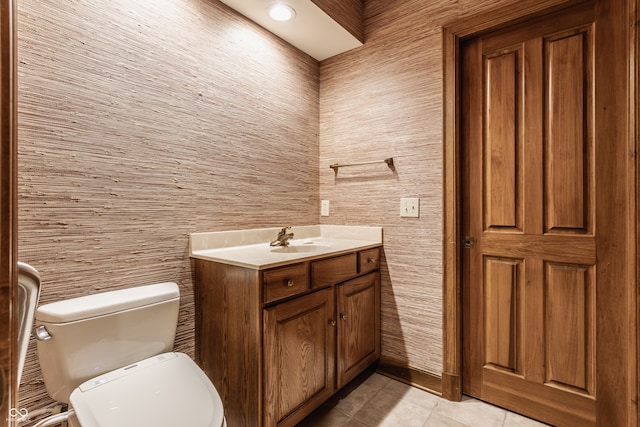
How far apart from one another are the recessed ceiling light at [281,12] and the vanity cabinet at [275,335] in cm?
146

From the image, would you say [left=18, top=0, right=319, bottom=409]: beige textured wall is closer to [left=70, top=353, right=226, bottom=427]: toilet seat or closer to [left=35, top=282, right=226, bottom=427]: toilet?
[left=35, top=282, right=226, bottom=427]: toilet

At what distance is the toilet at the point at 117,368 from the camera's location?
927 millimetres

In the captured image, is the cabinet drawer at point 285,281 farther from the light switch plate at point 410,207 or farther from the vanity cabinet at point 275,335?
the light switch plate at point 410,207

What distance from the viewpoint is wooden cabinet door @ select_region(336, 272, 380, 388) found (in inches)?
65.6

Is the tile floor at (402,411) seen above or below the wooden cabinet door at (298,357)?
below

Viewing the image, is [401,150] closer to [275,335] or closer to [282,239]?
[282,239]

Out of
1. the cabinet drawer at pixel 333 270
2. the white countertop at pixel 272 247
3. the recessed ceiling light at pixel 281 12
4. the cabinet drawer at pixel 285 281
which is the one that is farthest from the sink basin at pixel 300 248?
the recessed ceiling light at pixel 281 12

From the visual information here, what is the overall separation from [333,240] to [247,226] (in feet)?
2.23

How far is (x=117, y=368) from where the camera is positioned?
113cm

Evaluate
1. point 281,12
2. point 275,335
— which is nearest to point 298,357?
point 275,335

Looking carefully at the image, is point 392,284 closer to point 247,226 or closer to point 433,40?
point 247,226

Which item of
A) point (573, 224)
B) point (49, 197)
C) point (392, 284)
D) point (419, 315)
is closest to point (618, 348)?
point (573, 224)

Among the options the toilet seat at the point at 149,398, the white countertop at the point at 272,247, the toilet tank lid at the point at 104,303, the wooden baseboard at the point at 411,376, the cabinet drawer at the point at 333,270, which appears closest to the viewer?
the toilet seat at the point at 149,398

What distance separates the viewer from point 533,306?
1.57m
